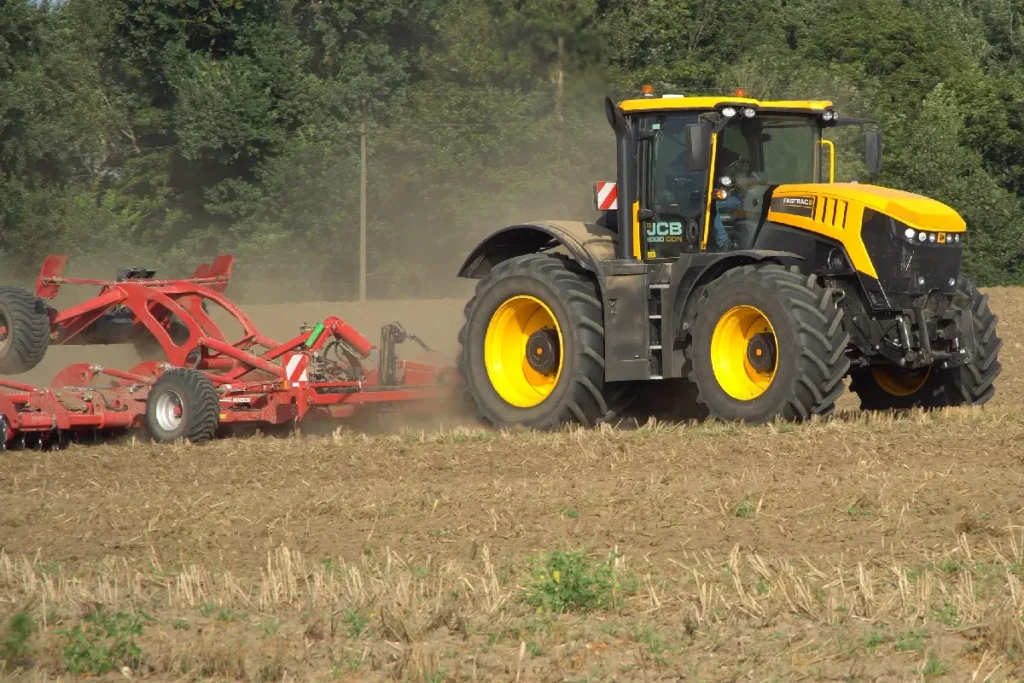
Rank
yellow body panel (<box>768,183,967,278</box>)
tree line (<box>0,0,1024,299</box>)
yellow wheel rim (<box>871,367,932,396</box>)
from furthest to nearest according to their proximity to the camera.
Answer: tree line (<box>0,0,1024,299</box>) → yellow wheel rim (<box>871,367,932,396</box>) → yellow body panel (<box>768,183,967,278</box>)

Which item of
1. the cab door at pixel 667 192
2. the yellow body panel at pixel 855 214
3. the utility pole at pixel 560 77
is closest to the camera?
the yellow body panel at pixel 855 214

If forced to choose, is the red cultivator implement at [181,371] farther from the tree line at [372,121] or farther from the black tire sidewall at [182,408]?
the tree line at [372,121]

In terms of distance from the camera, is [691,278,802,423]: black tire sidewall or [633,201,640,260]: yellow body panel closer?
[691,278,802,423]: black tire sidewall

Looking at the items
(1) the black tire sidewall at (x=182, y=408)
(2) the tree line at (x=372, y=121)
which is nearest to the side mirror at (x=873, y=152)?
(1) the black tire sidewall at (x=182, y=408)

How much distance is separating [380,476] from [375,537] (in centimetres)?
191

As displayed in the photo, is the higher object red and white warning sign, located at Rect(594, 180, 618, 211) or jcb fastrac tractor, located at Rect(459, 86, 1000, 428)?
red and white warning sign, located at Rect(594, 180, 618, 211)

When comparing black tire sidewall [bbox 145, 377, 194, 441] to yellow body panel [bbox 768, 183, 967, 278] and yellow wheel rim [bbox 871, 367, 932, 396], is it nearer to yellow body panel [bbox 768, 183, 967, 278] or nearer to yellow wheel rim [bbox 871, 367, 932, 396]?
yellow body panel [bbox 768, 183, 967, 278]

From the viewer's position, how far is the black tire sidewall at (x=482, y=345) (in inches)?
410

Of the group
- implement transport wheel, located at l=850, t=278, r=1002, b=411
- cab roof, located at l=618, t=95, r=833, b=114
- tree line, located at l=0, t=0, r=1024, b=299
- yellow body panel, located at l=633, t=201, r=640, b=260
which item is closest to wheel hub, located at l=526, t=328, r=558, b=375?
yellow body panel, located at l=633, t=201, r=640, b=260

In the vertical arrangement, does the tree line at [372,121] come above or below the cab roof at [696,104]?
above

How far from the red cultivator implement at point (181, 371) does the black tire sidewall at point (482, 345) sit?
0.66m

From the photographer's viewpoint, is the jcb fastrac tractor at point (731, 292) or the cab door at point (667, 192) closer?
the jcb fastrac tractor at point (731, 292)

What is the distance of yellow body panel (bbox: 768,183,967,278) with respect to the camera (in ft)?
32.0

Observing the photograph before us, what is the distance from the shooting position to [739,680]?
15.0 feet
